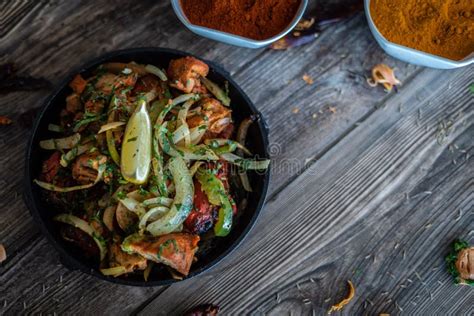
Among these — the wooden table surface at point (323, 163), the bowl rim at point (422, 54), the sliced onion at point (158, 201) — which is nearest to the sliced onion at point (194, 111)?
the sliced onion at point (158, 201)

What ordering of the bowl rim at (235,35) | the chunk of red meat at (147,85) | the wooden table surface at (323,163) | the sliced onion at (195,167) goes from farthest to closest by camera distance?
1. the wooden table surface at (323,163)
2. the bowl rim at (235,35)
3. the chunk of red meat at (147,85)
4. the sliced onion at (195,167)

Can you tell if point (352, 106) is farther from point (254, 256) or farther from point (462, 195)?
point (254, 256)

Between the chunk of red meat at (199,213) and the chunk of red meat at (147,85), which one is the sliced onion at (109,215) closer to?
the chunk of red meat at (199,213)

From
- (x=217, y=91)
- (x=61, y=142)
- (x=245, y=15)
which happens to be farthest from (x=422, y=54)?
(x=61, y=142)

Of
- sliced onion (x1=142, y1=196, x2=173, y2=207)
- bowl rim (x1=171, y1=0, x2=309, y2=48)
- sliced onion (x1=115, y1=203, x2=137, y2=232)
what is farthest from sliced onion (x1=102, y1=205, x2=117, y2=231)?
bowl rim (x1=171, y1=0, x2=309, y2=48)

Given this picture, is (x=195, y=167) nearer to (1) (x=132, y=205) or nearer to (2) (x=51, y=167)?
(1) (x=132, y=205)

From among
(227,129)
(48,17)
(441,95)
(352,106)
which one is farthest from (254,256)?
(48,17)
